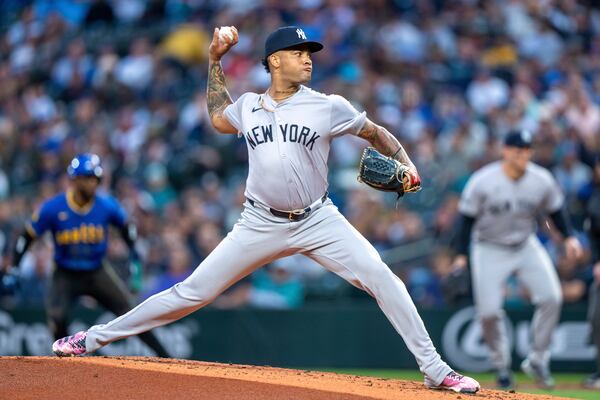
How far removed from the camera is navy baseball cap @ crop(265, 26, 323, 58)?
7385 mm

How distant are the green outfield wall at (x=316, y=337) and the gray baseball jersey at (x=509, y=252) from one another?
2.31 m

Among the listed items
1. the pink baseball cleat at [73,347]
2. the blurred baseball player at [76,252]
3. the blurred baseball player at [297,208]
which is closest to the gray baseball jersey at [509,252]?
the blurred baseball player at [76,252]

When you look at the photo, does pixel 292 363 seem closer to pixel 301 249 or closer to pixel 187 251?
pixel 187 251

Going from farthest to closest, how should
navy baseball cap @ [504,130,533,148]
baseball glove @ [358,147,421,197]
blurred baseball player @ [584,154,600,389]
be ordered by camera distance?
1. blurred baseball player @ [584,154,600,389]
2. navy baseball cap @ [504,130,533,148]
3. baseball glove @ [358,147,421,197]

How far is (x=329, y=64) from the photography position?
57.8 feet

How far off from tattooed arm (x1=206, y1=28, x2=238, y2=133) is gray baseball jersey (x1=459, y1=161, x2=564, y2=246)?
418cm

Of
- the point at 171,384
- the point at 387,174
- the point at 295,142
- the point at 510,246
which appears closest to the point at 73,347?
the point at 171,384

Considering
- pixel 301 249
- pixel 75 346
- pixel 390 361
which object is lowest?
pixel 390 361

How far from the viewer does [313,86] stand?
56.4 feet

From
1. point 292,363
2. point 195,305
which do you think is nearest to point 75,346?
point 195,305

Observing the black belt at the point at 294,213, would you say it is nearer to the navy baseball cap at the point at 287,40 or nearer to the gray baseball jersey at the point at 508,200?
the navy baseball cap at the point at 287,40

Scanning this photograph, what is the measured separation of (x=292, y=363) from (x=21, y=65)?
31.1 feet

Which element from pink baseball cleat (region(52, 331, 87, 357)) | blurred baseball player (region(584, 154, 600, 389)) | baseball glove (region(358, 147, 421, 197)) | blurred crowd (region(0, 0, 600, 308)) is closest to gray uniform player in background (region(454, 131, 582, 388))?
blurred baseball player (region(584, 154, 600, 389))

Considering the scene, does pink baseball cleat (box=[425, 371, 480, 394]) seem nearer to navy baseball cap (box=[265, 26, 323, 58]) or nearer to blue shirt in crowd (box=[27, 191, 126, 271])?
navy baseball cap (box=[265, 26, 323, 58])
